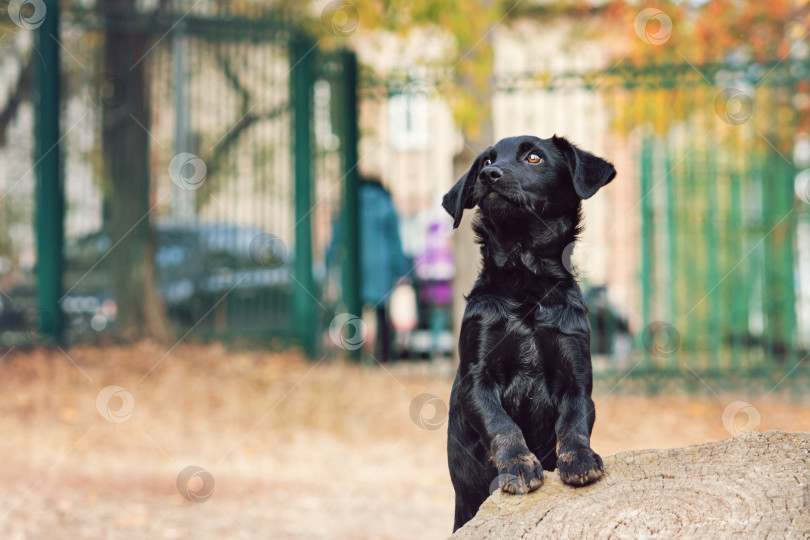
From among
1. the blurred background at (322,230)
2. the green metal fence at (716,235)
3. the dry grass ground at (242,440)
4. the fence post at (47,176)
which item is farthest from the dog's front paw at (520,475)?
the fence post at (47,176)

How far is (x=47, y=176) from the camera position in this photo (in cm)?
969

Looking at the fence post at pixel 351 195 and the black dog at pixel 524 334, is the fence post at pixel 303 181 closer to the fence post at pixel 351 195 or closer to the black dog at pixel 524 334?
the fence post at pixel 351 195

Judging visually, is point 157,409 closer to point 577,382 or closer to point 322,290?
point 322,290

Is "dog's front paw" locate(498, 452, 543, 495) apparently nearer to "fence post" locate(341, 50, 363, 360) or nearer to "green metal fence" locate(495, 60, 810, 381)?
"green metal fence" locate(495, 60, 810, 381)

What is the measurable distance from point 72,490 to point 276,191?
5140mm

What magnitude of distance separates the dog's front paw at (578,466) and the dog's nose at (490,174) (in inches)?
36.9

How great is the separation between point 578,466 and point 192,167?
872cm

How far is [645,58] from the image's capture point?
38.9 feet

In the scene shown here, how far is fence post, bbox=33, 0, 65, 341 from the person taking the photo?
965 cm

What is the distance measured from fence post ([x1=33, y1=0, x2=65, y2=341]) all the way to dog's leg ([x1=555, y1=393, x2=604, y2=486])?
819 centimetres

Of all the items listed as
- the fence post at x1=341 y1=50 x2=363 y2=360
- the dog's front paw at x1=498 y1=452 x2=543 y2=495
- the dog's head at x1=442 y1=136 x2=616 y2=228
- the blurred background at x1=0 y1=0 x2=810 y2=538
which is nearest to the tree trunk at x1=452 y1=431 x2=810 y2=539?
the dog's front paw at x1=498 y1=452 x2=543 y2=495

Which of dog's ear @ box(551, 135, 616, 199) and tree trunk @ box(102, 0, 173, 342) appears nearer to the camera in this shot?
dog's ear @ box(551, 135, 616, 199)

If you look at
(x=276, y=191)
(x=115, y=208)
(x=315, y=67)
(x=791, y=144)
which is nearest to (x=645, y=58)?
(x=791, y=144)

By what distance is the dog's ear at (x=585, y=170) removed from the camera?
2.99 metres
